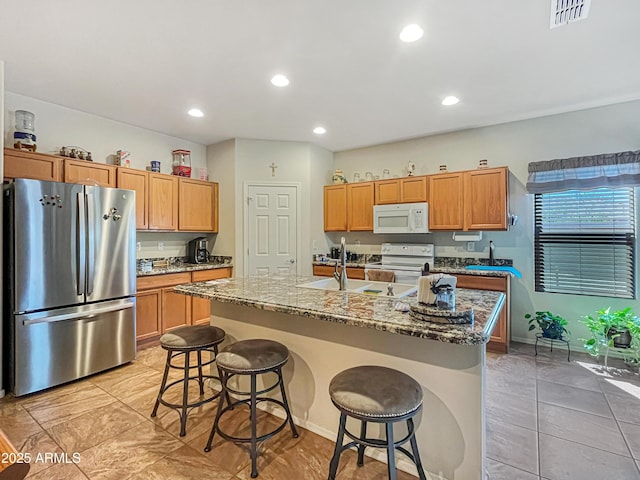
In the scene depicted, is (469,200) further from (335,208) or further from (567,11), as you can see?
(567,11)

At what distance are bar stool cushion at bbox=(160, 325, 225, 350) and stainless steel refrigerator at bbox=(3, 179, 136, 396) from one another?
1.30 metres

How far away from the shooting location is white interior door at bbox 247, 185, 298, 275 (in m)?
4.81

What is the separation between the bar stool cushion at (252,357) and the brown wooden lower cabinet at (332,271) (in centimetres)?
274

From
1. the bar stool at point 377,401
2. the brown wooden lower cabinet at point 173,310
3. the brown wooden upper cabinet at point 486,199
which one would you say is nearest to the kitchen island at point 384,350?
the bar stool at point 377,401

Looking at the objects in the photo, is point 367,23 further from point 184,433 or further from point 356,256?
point 356,256

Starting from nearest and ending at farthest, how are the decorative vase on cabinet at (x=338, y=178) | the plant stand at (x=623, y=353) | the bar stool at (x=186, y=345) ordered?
1. the bar stool at (x=186, y=345)
2. the plant stand at (x=623, y=353)
3. the decorative vase on cabinet at (x=338, y=178)

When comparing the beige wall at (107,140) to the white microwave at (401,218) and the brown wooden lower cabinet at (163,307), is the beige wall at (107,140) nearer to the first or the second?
the brown wooden lower cabinet at (163,307)

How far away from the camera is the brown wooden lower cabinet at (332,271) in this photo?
4672mm

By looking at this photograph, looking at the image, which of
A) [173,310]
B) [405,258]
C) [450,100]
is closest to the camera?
[450,100]

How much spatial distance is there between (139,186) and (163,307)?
154cm

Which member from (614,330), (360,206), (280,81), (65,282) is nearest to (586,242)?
(614,330)

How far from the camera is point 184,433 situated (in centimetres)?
214

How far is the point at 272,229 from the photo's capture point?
4.88 metres

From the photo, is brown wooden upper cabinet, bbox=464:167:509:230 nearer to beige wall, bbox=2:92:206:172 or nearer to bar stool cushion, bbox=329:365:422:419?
bar stool cushion, bbox=329:365:422:419
